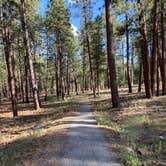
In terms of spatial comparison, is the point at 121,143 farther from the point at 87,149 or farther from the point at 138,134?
the point at 138,134

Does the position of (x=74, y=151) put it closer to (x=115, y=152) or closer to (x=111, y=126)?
(x=115, y=152)

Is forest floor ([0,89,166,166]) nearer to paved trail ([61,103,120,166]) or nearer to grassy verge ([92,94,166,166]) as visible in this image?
grassy verge ([92,94,166,166])

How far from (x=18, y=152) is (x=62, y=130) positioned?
308cm

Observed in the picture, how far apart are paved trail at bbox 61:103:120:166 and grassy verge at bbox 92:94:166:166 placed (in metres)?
0.36

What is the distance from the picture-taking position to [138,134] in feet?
39.4

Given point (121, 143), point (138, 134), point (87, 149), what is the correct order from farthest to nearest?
1. point (138, 134)
2. point (121, 143)
3. point (87, 149)

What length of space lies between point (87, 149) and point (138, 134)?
3.28 metres

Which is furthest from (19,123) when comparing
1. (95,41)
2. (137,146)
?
(95,41)

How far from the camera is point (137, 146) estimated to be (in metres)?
10.2

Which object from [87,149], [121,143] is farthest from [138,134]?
[87,149]

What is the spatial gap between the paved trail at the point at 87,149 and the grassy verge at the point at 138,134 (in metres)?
0.36

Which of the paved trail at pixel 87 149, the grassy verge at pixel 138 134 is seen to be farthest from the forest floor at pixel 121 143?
the paved trail at pixel 87 149

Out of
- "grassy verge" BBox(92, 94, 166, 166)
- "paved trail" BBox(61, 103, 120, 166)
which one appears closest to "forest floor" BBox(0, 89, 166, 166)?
"grassy verge" BBox(92, 94, 166, 166)

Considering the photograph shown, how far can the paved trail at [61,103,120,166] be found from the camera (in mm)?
8102
